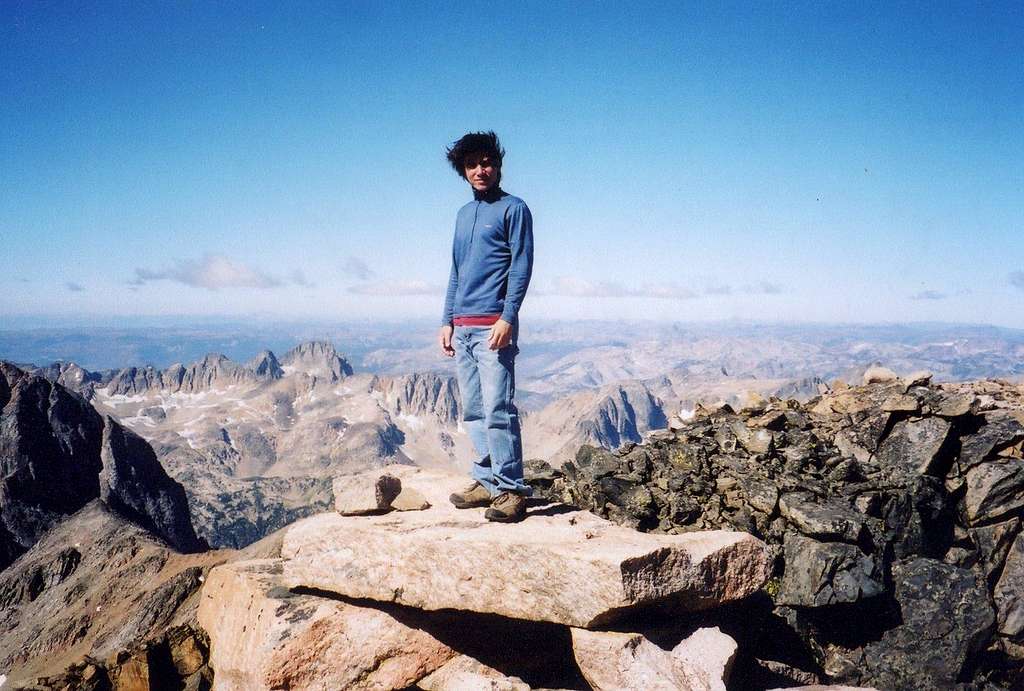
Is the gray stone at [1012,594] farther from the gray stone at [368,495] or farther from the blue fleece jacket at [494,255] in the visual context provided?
the gray stone at [368,495]

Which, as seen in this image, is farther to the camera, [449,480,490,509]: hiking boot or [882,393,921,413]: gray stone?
[882,393,921,413]: gray stone

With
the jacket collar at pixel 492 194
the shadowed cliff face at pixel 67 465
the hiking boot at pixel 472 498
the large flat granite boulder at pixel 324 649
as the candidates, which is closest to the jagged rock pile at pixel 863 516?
the hiking boot at pixel 472 498

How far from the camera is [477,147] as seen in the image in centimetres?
891

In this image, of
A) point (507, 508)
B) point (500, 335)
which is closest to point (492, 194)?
point (500, 335)

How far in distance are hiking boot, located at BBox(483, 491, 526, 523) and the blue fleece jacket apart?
3.15 meters

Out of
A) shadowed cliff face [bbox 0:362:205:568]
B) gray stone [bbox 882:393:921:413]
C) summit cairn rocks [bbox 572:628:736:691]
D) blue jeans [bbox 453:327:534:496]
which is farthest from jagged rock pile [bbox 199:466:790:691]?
shadowed cliff face [bbox 0:362:205:568]

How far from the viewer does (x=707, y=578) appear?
7.82 m

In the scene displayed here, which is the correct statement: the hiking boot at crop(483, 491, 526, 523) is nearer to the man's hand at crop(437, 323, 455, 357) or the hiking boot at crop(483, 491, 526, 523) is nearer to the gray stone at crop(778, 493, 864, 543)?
the man's hand at crop(437, 323, 455, 357)

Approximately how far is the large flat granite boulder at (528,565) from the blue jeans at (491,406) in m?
0.84

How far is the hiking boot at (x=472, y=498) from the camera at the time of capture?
9680 millimetres

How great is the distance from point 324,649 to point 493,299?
657cm

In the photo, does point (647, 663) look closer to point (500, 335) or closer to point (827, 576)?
point (827, 576)

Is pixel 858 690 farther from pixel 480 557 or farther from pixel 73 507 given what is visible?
pixel 73 507

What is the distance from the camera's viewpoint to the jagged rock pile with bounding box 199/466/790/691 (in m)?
7.38
